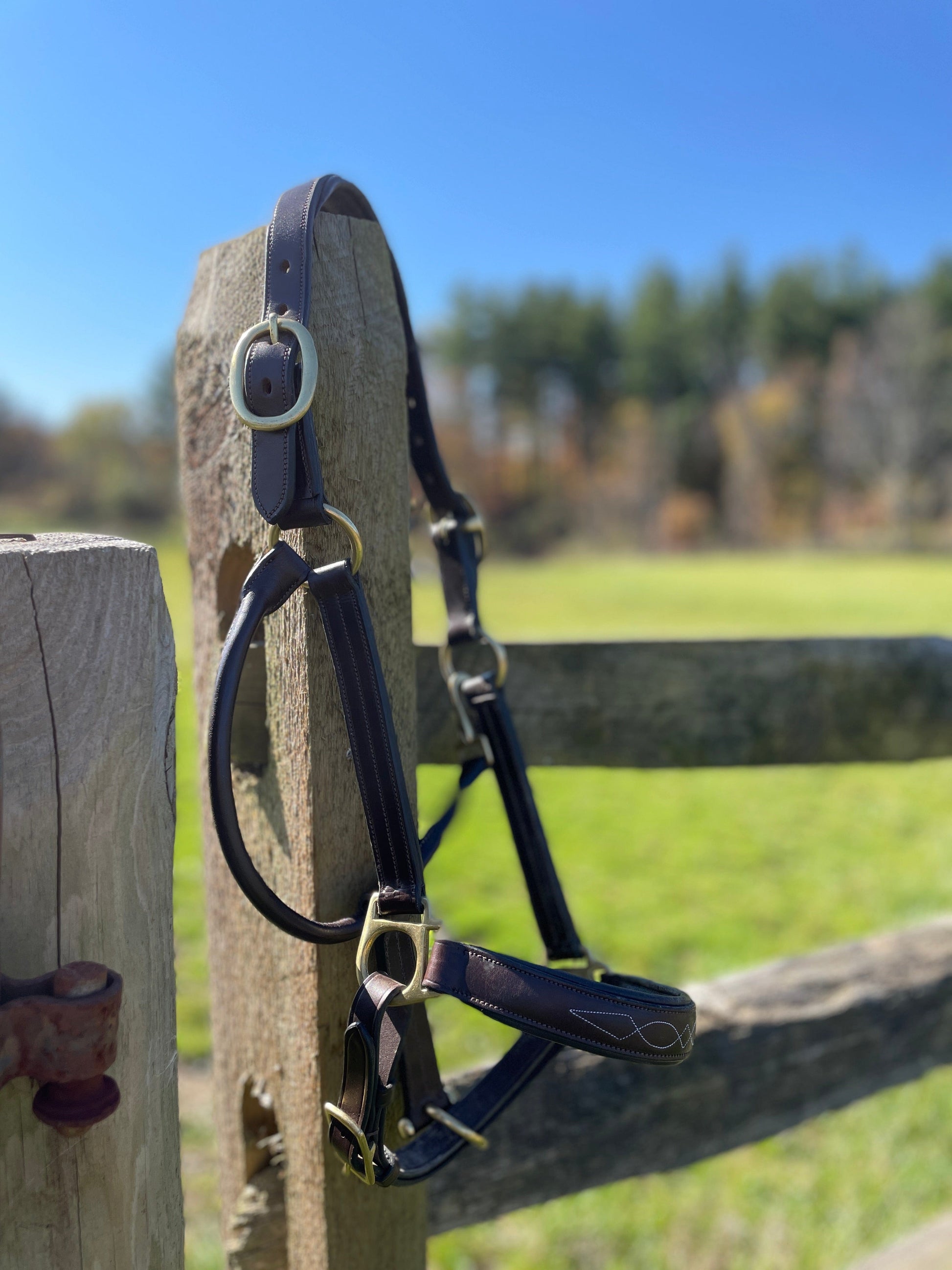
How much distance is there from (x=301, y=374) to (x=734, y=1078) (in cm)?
139

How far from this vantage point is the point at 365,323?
0.95 metres

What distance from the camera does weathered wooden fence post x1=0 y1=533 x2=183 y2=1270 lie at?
70cm

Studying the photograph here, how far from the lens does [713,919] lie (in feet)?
14.8

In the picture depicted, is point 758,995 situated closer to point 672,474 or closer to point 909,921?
point 909,921

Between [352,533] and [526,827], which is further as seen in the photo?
[526,827]

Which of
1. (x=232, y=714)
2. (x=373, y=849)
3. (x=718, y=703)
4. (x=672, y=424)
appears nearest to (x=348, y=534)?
(x=232, y=714)

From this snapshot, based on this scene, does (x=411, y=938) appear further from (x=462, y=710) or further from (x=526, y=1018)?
(x=462, y=710)

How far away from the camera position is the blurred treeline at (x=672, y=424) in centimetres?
4066

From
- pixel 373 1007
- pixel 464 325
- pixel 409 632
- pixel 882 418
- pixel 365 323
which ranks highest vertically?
pixel 464 325

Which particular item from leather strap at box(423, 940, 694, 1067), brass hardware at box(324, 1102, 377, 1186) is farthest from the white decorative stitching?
brass hardware at box(324, 1102, 377, 1186)

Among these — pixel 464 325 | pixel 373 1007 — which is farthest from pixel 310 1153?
pixel 464 325

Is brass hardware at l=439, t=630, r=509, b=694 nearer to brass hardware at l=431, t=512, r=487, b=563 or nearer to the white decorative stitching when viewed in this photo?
brass hardware at l=431, t=512, r=487, b=563

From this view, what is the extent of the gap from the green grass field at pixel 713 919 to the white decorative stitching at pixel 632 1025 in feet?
2.09

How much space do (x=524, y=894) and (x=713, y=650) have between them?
3.39 m
